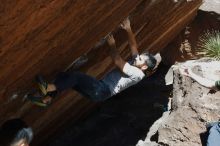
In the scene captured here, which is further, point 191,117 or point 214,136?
point 191,117

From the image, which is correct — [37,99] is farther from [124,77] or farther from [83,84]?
[124,77]

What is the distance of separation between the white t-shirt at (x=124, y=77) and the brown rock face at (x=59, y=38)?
58 centimetres

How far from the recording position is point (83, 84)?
6801 mm

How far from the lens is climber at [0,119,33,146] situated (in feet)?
17.7

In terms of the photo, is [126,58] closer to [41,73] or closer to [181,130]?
[181,130]

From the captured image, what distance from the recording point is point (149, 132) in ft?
29.7

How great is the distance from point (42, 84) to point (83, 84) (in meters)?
0.96

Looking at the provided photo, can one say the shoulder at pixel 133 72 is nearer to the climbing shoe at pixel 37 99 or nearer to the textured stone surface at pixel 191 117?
the textured stone surface at pixel 191 117

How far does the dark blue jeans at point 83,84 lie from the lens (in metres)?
6.49

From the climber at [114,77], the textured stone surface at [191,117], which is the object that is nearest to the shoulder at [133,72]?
the climber at [114,77]

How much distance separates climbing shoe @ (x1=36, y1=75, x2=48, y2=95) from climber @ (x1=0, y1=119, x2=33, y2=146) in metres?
0.50

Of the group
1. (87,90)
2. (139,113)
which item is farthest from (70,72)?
(139,113)

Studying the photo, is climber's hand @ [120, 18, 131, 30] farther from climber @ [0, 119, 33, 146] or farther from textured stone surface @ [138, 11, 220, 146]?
climber @ [0, 119, 33, 146]

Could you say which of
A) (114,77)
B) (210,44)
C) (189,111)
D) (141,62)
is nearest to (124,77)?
(114,77)
